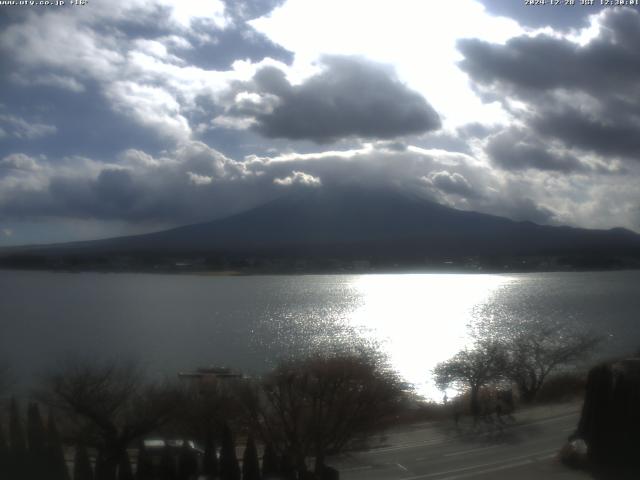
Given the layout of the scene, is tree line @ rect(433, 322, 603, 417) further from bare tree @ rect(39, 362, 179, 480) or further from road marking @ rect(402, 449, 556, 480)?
bare tree @ rect(39, 362, 179, 480)

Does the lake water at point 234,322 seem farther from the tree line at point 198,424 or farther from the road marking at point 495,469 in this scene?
the road marking at point 495,469

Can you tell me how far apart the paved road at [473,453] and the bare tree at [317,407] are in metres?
0.40

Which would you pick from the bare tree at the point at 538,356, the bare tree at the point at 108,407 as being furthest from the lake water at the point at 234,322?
the bare tree at the point at 108,407

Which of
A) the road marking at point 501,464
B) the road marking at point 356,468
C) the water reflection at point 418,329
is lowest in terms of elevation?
the water reflection at point 418,329

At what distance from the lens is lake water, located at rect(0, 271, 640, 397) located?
17.1m

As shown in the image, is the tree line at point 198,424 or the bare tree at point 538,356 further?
the bare tree at point 538,356

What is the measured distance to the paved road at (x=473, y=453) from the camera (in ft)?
24.5

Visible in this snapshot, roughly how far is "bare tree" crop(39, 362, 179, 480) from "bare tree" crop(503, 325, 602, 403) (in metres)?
8.01

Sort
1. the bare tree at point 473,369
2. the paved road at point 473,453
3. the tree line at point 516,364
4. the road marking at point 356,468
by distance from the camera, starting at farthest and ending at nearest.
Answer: the bare tree at point 473,369
the tree line at point 516,364
the road marking at point 356,468
the paved road at point 473,453

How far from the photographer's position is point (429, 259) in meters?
40.3

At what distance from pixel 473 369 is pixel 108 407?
9.16m

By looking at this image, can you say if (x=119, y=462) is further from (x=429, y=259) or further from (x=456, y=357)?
(x=429, y=259)

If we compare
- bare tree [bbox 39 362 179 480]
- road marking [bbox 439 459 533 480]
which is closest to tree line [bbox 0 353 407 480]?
bare tree [bbox 39 362 179 480]

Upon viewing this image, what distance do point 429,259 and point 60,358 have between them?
28.8m
